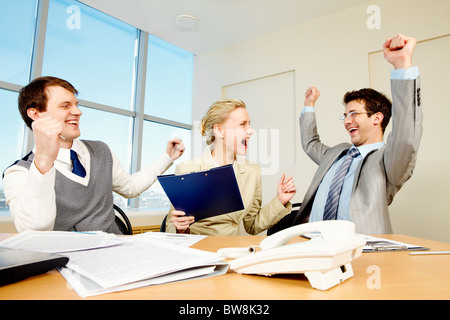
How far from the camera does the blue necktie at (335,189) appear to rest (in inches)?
64.7

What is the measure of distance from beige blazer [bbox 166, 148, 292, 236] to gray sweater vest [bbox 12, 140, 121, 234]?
35 centimetres

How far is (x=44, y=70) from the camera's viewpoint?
2887 mm

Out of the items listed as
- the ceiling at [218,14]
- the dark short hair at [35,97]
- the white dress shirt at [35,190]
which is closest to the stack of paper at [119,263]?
the white dress shirt at [35,190]

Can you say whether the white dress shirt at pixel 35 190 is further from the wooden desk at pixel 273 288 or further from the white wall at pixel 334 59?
the white wall at pixel 334 59

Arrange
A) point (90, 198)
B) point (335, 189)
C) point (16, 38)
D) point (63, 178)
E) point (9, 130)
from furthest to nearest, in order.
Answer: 1. point (16, 38)
2. point (9, 130)
3. point (335, 189)
4. point (90, 198)
5. point (63, 178)

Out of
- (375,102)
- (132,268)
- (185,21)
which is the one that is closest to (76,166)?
(132,268)

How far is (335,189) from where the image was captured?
168 cm

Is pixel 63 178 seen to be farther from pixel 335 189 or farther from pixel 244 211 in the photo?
pixel 335 189

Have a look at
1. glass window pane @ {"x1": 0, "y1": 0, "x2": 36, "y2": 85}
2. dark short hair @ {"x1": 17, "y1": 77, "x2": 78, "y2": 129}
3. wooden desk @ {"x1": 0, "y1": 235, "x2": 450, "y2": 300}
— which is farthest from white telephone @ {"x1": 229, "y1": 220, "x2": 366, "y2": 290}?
glass window pane @ {"x1": 0, "y1": 0, "x2": 36, "y2": 85}

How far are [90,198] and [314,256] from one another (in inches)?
49.1

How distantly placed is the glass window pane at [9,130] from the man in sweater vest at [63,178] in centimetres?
158
